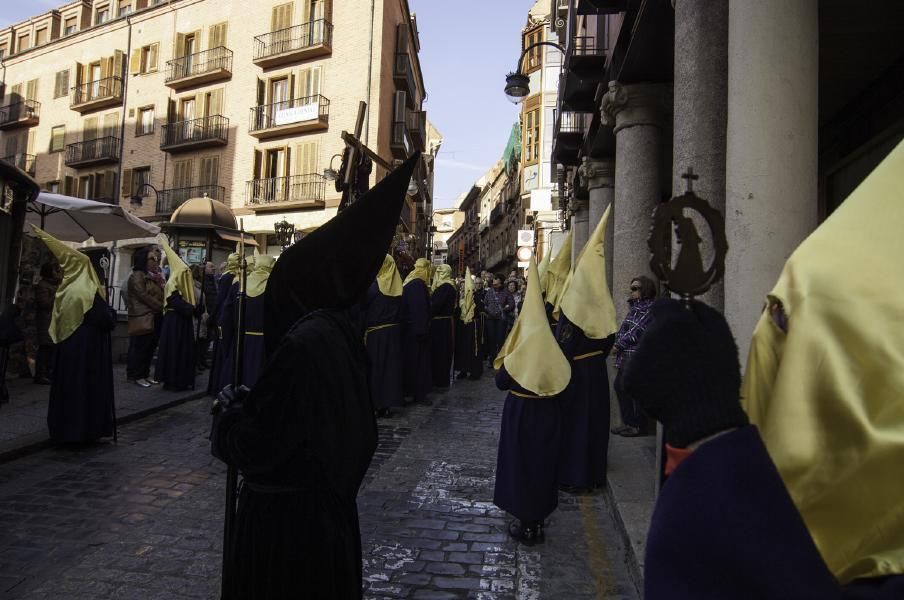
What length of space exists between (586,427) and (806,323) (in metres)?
5.21

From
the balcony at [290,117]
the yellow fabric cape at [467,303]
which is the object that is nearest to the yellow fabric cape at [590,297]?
the yellow fabric cape at [467,303]

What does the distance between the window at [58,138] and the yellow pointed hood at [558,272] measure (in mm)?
36958

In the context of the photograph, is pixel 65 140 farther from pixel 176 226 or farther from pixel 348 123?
pixel 176 226

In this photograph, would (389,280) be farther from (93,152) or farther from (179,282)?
(93,152)

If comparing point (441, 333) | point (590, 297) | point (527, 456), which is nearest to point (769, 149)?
point (590, 297)

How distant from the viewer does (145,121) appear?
109 feet

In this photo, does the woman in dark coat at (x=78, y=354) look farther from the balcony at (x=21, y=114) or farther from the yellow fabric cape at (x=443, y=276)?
the balcony at (x=21, y=114)

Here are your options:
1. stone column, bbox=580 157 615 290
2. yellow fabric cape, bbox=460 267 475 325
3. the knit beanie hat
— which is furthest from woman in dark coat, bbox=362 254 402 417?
the knit beanie hat

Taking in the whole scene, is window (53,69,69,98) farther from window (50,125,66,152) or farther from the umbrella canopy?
the umbrella canopy

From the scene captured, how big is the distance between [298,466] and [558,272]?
20.5 feet

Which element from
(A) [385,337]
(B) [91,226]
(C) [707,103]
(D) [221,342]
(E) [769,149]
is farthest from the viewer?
(B) [91,226]

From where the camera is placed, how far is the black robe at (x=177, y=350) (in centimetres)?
1089

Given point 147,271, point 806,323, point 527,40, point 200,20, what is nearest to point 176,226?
point 147,271

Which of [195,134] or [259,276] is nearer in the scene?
[259,276]
